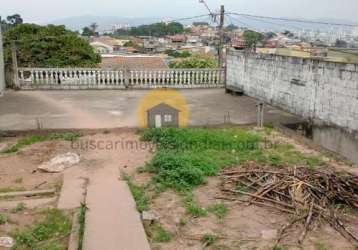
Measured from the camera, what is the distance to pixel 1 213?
14.2 ft

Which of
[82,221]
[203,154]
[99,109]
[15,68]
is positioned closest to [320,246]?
[82,221]

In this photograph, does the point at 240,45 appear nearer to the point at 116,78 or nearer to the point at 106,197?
the point at 116,78

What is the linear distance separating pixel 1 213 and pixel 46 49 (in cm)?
1371

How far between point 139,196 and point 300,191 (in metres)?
1.98

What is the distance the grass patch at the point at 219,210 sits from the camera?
14.2 feet

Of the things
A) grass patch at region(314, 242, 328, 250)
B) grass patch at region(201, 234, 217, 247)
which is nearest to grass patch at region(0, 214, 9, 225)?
grass patch at region(201, 234, 217, 247)

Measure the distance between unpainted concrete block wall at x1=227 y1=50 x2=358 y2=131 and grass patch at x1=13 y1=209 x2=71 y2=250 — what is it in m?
5.56

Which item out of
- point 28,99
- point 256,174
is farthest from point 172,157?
point 28,99

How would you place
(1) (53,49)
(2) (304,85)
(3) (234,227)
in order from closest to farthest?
1. (3) (234,227)
2. (2) (304,85)
3. (1) (53,49)

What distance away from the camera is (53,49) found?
16.9 m

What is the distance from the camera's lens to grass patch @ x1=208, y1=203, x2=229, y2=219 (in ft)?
14.2

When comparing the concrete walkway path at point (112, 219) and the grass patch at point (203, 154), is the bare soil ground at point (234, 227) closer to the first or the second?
the concrete walkway path at point (112, 219)

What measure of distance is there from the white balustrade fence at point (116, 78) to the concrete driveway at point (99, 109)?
49cm

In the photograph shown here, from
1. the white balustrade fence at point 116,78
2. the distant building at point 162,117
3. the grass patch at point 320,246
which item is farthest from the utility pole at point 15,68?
the grass patch at point 320,246
